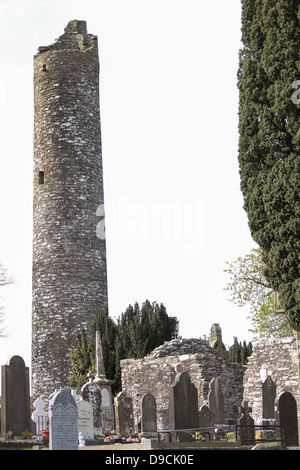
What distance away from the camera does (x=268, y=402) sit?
68.2 feet

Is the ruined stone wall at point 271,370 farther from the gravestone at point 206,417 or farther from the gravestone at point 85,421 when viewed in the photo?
the gravestone at point 85,421

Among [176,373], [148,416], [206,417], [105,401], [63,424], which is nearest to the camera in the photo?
[63,424]

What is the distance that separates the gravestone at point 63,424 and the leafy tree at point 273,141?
4.50 meters

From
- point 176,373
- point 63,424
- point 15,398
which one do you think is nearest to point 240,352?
point 176,373

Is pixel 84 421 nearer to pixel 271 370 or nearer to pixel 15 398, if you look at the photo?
pixel 15 398

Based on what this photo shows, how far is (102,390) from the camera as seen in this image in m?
22.3

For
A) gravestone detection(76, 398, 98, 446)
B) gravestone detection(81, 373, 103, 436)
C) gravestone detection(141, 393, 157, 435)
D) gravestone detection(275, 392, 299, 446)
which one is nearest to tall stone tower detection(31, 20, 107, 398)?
gravestone detection(81, 373, 103, 436)

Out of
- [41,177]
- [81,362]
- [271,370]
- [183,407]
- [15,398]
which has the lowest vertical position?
[183,407]

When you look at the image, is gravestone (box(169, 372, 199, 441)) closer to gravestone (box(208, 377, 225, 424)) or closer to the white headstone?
the white headstone

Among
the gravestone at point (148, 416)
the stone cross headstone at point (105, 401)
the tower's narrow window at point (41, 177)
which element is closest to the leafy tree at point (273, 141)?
the gravestone at point (148, 416)

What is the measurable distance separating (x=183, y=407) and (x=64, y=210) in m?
15.1

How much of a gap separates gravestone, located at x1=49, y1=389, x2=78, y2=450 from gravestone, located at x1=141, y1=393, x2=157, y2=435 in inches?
218
